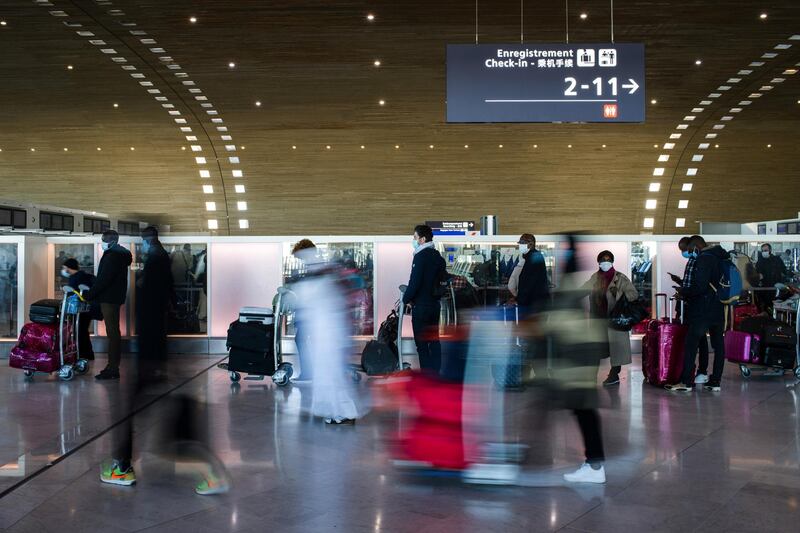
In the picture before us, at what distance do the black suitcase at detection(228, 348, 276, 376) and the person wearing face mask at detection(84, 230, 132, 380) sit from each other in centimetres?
149

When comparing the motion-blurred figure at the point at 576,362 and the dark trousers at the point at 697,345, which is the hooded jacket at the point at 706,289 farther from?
the motion-blurred figure at the point at 576,362

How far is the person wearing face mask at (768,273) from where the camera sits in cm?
1158

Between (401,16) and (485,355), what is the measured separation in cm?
877

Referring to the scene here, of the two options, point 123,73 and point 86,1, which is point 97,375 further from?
point 123,73

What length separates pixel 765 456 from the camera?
5445 millimetres

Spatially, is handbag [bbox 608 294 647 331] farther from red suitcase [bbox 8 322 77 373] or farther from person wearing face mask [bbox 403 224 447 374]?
red suitcase [bbox 8 322 77 373]

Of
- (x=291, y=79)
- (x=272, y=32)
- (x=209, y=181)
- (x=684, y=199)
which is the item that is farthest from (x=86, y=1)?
(x=684, y=199)

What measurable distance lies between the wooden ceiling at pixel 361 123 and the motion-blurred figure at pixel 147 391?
8.08 meters

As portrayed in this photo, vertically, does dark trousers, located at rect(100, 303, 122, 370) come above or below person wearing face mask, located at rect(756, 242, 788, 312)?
below

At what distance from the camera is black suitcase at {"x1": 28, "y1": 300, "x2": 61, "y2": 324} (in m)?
9.09

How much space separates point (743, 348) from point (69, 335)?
27.0 ft

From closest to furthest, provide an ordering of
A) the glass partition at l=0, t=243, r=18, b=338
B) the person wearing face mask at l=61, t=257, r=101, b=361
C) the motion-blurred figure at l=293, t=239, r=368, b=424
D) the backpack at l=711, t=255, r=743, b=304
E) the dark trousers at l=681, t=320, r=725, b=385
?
the motion-blurred figure at l=293, t=239, r=368, b=424, the dark trousers at l=681, t=320, r=725, b=385, the backpack at l=711, t=255, r=743, b=304, the person wearing face mask at l=61, t=257, r=101, b=361, the glass partition at l=0, t=243, r=18, b=338

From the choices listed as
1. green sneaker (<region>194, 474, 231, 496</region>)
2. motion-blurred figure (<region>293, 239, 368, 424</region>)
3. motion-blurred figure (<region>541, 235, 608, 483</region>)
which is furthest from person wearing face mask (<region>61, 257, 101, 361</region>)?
motion-blurred figure (<region>541, 235, 608, 483</region>)

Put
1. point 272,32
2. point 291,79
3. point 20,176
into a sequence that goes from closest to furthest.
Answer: point 272,32 < point 291,79 < point 20,176
